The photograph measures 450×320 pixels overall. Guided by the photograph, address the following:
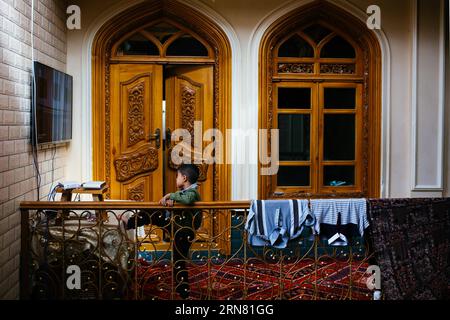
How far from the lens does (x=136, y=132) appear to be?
23.1 ft

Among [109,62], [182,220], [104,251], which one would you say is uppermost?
[109,62]

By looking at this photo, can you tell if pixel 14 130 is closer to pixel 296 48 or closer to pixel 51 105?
pixel 51 105

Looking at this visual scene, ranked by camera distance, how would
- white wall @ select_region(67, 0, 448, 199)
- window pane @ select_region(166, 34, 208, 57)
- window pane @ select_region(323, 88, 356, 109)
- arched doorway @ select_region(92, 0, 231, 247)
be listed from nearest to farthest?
white wall @ select_region(67, 0, 448, 199), arched doorway @ select_region(92, 0, 231, 247), window pane @ select_region(166, 34, 208, 57), window pane @ select_region(323, 88, 356, 109)

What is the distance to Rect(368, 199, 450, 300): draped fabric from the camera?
182 inches

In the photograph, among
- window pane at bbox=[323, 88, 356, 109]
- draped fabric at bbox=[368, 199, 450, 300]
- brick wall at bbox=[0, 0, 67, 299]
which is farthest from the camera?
window pane at bbox=[323, 88, 356, 109]

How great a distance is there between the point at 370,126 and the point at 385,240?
2.75m

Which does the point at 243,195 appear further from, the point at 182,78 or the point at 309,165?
the point at 182,78

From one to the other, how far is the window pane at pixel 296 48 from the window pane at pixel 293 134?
0.69 meters

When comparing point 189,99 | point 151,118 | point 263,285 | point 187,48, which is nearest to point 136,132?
point 151,118

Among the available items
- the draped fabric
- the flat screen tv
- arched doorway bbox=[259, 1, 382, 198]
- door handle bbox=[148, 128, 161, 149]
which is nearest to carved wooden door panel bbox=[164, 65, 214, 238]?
door handle bbox=[148, 128, 161, 149]

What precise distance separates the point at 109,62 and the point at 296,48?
2099 mm

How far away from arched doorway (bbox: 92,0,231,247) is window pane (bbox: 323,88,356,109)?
1.15 meters

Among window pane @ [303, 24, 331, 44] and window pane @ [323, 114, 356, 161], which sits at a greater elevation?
window pane @ [303, 24, 331, 44]

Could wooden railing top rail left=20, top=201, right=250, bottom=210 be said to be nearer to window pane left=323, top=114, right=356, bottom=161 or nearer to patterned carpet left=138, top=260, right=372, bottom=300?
patterned carpet left=138, top=260, right=372, bottom=300
